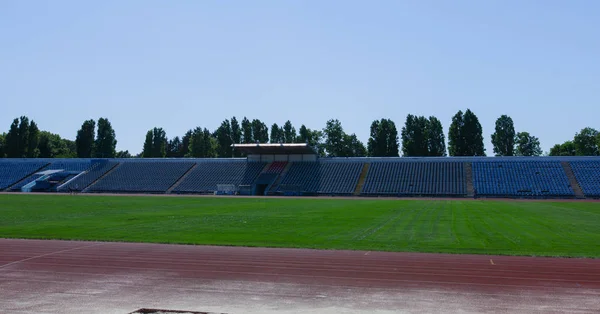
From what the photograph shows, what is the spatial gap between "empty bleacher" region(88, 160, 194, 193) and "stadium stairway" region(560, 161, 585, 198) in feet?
176

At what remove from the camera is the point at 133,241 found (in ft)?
62.3

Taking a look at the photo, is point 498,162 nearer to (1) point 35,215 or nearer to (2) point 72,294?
(1) point 35,215

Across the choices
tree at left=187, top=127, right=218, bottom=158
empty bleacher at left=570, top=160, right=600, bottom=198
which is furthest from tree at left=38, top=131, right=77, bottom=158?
empty bleacher at left=570, top=160, right=600, bottom=198

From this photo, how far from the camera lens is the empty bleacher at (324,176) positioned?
70.4m

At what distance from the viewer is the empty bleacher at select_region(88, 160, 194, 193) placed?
7419 centimetres

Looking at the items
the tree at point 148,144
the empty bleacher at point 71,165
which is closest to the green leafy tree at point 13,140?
the empty bleacher at point 71,165

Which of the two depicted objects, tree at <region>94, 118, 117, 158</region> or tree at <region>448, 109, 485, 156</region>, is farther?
tree at <region>94, 118, 117, 158</region>

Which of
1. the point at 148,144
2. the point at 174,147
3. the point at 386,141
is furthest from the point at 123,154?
the point at 386,141

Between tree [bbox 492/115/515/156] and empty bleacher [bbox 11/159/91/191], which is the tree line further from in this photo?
empty bleacher [bbox 11/159/91/191]

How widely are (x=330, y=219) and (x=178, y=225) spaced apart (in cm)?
849

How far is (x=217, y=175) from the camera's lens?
78312 mm

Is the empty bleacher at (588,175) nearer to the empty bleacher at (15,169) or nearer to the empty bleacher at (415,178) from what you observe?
the empty bleacher at (415,178)

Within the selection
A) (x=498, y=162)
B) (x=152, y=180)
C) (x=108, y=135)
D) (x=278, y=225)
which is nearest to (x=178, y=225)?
(x=278, y=225)

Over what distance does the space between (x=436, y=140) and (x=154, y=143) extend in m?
59.7
